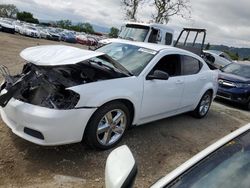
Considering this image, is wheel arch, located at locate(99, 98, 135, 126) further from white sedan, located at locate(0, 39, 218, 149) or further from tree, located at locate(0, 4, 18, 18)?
tree, located at locate(0, 4, 18, 18)

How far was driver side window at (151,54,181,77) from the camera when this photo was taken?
17.9ft

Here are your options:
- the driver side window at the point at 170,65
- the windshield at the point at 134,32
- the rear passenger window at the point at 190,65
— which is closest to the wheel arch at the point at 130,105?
the driver side window at the point at 170,65

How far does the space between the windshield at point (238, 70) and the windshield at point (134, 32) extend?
168 inches

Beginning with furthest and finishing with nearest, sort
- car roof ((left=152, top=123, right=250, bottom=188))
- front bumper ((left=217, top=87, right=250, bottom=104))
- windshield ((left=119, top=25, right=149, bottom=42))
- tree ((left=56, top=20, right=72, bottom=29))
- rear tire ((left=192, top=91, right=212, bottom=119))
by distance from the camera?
tree ((left=56, top=20, right=72, bottom=29)) → windshield ((left=119, top=25, right=149, bottom=42)) → front bumper ((left=217, top=87, right=250, bottom=104)) → rear tire ((left=192, top=91, right=212, bottom=119)) → car roof ((left=152, top=123, right=250, bottom=188))

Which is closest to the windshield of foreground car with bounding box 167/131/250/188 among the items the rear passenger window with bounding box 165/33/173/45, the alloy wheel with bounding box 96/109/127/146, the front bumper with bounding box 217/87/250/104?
the alloy wheel with bounding box 96/109/127/146

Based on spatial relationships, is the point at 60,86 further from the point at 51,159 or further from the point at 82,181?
the point at 82,181

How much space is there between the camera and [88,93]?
13.2 ft

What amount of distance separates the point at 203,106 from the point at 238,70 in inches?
177

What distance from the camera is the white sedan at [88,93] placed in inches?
154

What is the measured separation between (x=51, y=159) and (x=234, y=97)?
7135 millimetres

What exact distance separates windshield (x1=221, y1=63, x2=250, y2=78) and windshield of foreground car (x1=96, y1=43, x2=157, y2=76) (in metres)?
6.07

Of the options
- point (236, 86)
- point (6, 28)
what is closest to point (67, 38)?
point (6, 28)

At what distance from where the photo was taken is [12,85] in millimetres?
4129

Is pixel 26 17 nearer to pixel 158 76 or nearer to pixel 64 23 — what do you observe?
pixel 64 23
